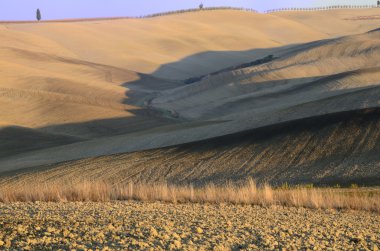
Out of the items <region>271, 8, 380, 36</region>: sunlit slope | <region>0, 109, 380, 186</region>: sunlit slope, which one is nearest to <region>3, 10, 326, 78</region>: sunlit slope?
<region>271, 8, 380, 36</region>: sunlit slope

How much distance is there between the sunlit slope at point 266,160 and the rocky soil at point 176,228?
11.0m

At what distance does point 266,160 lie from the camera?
32281 mm

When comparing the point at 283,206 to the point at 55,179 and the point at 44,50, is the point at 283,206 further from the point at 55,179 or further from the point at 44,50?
the point at 44,50

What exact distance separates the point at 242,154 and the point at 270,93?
42.4 m

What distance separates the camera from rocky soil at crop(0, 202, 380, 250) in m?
11.7

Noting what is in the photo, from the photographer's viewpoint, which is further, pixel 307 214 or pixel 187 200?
pixel 187 200

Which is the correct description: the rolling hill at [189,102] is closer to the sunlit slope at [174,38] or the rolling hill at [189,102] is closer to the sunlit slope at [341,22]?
the sunlit slope at [174,38]

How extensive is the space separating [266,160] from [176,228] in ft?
63.2

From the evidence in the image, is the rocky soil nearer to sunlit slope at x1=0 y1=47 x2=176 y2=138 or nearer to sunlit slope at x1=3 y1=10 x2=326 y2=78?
sunlit slope at x1=0 y1=47 x2=176 y2=138

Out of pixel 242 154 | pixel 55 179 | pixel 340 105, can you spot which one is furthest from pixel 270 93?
pixel 55 179

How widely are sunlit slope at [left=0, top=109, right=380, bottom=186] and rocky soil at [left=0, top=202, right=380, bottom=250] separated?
11.0 m

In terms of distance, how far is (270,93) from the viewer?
75562mm

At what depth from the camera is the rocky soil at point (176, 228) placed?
11.7 m

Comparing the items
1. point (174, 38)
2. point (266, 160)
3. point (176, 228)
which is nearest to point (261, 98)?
point (266, 160)
